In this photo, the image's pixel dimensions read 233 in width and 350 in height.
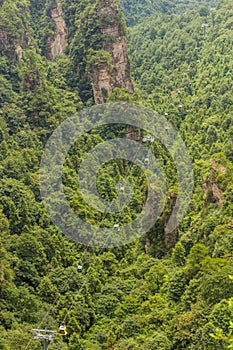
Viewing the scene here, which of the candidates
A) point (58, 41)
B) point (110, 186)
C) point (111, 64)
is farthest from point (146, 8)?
point (110, 186)

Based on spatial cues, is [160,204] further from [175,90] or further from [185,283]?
[175,90]

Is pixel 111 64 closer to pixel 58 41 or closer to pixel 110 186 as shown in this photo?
pixel 58 41

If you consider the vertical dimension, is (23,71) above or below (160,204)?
above

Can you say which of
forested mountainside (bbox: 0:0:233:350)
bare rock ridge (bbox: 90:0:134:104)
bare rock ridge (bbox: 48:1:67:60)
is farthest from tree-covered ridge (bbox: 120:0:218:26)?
bare rock ridge (bbox: 90:0:134:104)

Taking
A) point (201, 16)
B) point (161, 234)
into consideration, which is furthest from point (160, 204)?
point (201, 16)

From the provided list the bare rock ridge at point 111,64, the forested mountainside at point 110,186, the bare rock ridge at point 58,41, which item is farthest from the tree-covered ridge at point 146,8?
the bare rock ridge at point 111,64

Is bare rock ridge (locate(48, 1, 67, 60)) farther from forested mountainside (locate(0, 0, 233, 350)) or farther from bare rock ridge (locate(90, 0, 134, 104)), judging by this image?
bare rock ridge (locate(90, 0, 134, 104))
